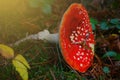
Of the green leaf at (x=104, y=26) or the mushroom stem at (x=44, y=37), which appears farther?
the green leaf at (x=104, y=26)

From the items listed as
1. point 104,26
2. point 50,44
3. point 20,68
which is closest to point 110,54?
point 104,26

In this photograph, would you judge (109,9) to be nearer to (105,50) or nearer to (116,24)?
(116,24)

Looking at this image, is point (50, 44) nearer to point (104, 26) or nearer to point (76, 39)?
point (76, 39)

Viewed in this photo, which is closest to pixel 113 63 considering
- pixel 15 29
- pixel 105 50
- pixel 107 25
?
pixel 105 50

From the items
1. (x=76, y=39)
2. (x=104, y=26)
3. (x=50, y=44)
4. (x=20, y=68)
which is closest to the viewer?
(x=20, y=68)

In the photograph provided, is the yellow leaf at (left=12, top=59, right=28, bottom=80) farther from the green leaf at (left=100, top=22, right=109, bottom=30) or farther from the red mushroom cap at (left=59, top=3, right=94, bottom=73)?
the green leaf at (left=100, top=22, right=109, bottom=30)

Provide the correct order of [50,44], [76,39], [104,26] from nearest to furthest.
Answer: [76,39]
[50,44]
[104,26]

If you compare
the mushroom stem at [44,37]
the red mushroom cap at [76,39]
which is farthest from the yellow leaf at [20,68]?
the mushroom stem at [44,37]

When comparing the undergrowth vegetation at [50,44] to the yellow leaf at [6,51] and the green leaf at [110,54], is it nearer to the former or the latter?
the green leaf at [110,54]
